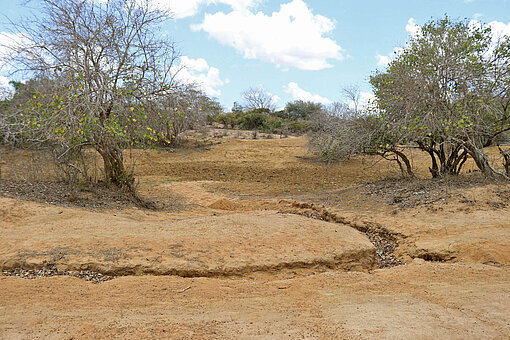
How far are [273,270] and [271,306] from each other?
1.36 m

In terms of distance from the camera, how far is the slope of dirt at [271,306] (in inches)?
112

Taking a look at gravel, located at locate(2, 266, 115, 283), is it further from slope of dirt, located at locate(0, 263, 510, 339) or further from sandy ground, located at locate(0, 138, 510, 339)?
slope of dirt, located at locate(0, 263, 510, 339)

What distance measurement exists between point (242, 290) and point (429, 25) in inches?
321

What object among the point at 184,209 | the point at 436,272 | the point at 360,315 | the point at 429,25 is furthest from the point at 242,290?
the point at 429,25

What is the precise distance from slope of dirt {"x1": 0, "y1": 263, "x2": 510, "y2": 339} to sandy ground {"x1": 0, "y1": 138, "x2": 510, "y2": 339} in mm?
16

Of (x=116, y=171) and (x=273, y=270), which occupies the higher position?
(x=116, y=171)

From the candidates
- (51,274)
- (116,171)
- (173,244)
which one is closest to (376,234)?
(173,244)

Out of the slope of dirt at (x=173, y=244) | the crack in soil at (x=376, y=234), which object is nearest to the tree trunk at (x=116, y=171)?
the slope of dirt at (x=173, y=244)

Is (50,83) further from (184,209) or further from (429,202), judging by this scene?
(429,202)

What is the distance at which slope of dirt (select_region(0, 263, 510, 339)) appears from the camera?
9.37 ft

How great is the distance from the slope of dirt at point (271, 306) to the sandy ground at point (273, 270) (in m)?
0.02

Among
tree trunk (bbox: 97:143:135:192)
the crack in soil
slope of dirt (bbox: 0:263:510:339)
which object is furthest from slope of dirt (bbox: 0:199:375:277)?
tree trunk (bbox: 97:143:135:192)

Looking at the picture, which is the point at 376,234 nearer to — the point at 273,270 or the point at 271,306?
the point at 273,270

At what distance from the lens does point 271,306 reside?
355cm
